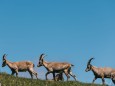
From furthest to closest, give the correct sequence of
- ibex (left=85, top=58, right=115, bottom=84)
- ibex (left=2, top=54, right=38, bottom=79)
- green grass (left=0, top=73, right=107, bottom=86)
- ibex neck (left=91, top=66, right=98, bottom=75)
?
ibex neck (left=91, top=66, right=98, bottom=75), ibex (left=2, top=54, right=38, bottom=79), ibex (left=85, top=58, right=115, bottom=84), green grass (left=0, top=73, right=107, bottom=86)

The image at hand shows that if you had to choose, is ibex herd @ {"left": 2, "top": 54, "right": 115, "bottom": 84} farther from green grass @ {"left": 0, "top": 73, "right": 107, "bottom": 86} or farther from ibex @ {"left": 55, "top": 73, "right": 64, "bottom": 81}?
green grass @ {"left": 0, "top": 73, "right": 107, "bottom": 86}

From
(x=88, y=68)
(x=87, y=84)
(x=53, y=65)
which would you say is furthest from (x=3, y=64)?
(x=87, y=84)

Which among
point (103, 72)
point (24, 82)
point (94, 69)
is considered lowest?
point (24, 82)

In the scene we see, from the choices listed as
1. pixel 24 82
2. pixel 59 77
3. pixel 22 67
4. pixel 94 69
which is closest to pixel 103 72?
pixel 94 69

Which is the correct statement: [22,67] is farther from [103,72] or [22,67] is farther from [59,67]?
[103,72]

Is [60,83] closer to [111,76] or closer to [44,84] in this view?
[44,84]

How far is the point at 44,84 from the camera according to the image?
80.3 feet

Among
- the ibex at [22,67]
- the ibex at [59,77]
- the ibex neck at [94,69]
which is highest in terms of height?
the ibex at [22,67]

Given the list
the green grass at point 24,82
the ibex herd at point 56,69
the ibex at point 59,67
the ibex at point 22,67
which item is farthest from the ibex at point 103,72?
the green grass at point 24,82

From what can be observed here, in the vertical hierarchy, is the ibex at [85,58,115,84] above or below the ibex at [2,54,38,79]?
below

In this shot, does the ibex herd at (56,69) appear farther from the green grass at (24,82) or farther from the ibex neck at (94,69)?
the green grass at (24,82)

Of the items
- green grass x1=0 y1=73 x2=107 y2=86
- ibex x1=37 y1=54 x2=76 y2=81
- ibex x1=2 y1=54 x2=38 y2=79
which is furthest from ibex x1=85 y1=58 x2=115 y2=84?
green grass x1=0 y1=73 x2=107 y2=86

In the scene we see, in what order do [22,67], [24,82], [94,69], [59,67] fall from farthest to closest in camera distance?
[94,69] → [22,67] → [59,67] → [24,82]

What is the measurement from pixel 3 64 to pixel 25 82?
51.7ft
